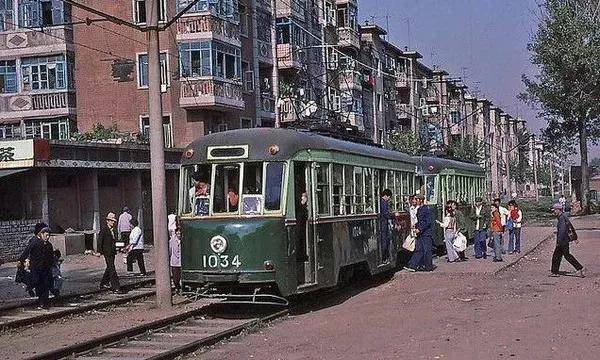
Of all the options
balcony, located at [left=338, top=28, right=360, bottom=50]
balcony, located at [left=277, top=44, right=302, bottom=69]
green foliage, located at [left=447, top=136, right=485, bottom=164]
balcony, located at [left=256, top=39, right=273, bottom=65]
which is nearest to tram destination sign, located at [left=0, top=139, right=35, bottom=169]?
balcony, located at [left=256, top=39, right=273, bottom=65]

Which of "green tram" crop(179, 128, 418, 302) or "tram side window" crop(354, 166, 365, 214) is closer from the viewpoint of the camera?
"green tram" crop(179, 128, 418, 302)

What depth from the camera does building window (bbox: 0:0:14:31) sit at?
140 feet

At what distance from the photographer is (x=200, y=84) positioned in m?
40.9

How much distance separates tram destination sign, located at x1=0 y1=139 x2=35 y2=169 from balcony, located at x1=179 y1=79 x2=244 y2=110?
35.6 ft

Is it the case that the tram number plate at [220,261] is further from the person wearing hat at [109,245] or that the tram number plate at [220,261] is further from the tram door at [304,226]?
the person wearing hat at [109,245]

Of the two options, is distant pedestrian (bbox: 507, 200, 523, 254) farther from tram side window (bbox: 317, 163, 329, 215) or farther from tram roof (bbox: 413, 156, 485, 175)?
tram side window (bbox: 317, 163, 329, 215)

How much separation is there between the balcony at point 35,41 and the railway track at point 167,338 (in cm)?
2924

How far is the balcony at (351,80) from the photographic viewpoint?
60.9 meters

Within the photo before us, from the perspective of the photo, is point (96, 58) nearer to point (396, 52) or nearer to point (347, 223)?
point (347, 223)

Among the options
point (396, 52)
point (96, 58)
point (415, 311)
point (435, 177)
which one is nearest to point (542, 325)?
point (415, 311)

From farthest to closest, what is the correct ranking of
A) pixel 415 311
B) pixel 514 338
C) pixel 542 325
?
pixel 415 311 → pixel 542 325 → pixel 514 338

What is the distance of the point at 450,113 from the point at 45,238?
83.6 meters

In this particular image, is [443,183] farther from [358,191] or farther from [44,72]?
[44,72]

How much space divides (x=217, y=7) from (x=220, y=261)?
28.8 meters
